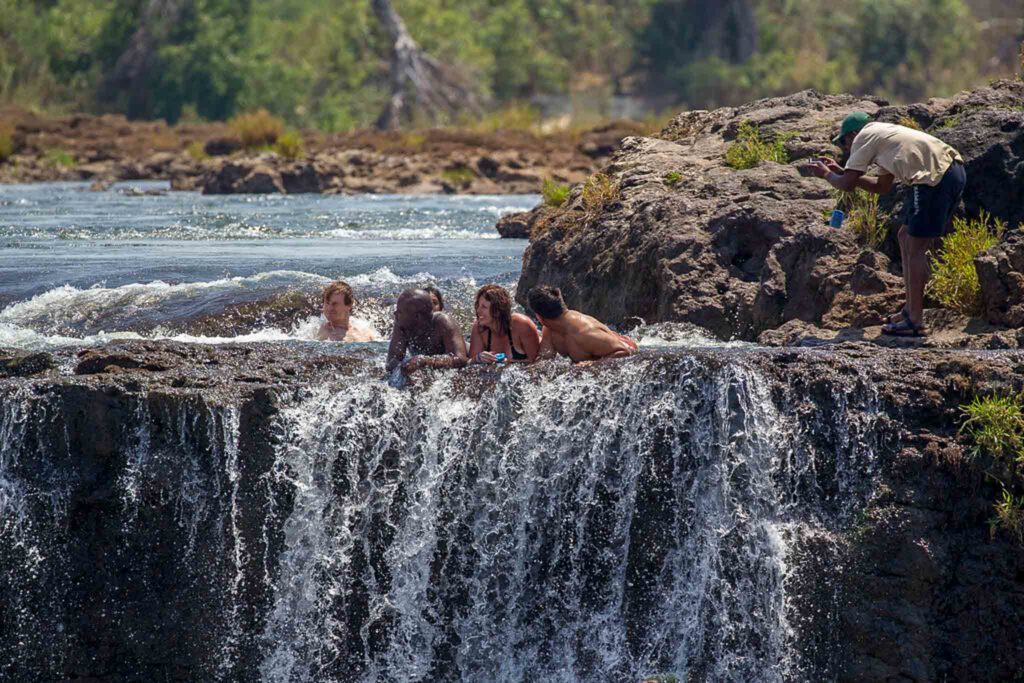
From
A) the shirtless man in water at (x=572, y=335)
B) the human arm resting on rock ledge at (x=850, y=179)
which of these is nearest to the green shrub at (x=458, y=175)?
the human arm resting on rock ledge at (x=850, y=179)

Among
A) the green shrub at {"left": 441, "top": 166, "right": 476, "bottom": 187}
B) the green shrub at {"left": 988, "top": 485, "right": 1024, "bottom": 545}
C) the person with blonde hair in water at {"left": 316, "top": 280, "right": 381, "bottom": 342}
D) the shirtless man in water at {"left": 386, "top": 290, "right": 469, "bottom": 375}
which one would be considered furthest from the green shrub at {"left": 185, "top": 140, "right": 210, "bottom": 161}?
the green shrub at {"left": 988, "top": 485, "right": 1024, "bottom": 545}

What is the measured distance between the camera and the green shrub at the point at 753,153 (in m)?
13.9

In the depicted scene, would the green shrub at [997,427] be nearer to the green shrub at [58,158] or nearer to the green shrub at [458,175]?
the green shrub at [458,175]

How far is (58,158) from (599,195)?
2130cm

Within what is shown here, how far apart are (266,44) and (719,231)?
117 ft

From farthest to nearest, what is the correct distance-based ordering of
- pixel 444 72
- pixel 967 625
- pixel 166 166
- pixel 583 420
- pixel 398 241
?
pixel 444 72, pixel 166 166, pixel 398 241, pixel 583 420, pixel 967 625

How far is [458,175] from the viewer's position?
30.2 metres

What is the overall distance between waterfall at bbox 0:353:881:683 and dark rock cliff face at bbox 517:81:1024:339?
296 cm

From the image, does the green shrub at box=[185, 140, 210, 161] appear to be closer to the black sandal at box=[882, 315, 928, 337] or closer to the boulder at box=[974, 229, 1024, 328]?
the black sandal at box=[882, 315, 928, 337]

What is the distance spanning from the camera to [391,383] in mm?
9766

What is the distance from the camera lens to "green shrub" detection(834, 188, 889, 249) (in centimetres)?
1245

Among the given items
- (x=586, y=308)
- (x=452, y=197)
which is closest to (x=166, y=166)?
(x=452, y=197)

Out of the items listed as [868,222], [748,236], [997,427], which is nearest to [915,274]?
[868,222]

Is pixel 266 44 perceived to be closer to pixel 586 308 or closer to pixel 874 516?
pixel 586 308
